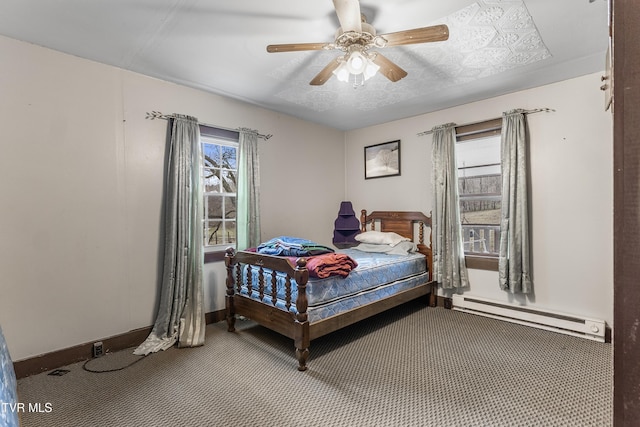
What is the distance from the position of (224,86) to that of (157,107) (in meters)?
0.68

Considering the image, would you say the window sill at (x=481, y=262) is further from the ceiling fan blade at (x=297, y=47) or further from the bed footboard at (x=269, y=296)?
the ceiling fan blade at (x=297, y=47)

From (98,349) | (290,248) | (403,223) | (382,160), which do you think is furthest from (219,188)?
(403,223)

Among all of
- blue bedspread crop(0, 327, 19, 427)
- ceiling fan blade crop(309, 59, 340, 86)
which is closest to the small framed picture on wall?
ceiling fan blade crop(309, 59, 340, 86)

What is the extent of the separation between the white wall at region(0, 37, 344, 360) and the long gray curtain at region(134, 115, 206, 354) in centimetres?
15

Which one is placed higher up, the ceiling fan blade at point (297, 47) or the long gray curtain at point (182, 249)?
the ceiling fan blade at point (297, 47)

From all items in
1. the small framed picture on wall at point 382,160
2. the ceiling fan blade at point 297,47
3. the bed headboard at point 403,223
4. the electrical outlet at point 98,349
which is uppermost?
the ceiling fan blade at point 297,47

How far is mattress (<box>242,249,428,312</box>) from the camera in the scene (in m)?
2.55

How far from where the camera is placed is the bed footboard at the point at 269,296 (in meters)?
2.41

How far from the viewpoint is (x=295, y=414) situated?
73.9 inches

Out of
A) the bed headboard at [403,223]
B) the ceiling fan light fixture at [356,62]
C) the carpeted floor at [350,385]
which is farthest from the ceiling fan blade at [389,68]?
the carpeted floor at [350,385]

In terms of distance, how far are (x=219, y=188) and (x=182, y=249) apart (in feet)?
2.96

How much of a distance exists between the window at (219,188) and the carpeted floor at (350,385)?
1088 millimetres

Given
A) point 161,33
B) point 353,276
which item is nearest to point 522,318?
point 353,276

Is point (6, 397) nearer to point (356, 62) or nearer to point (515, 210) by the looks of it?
point (356, 62)
